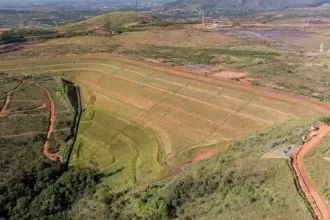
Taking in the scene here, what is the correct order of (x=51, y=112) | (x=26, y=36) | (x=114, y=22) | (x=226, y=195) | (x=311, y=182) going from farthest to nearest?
(x=114, y=22) < (x=26, y=36) < (x=51, y=112) < (x=226, y=195) < (x=311, y=182)

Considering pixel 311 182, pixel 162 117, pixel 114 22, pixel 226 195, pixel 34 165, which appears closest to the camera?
pixel 311 182

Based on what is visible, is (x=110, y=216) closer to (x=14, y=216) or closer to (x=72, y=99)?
(x=14, y=216)

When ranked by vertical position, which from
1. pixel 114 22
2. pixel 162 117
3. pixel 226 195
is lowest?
pixel 162 117

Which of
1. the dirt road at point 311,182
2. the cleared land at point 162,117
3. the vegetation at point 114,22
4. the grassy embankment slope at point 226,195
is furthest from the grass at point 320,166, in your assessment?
the vegetation at point 114,22

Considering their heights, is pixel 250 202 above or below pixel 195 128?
above

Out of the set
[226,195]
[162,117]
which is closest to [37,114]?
[162,117]

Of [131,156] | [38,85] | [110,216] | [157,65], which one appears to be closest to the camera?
[110,216]

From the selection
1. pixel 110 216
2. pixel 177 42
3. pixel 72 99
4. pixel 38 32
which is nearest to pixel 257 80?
pixel 72 99

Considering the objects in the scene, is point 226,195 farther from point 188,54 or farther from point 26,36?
point 26,36
